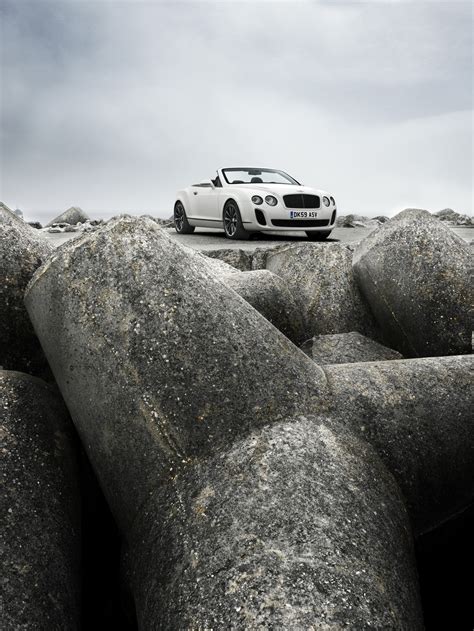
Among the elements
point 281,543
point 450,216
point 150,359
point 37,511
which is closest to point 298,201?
point 150,359

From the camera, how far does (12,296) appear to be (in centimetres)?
286

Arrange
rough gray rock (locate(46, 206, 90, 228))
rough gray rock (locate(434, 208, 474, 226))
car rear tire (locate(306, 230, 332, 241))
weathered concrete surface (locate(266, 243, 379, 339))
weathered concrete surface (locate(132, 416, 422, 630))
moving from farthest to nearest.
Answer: rough gray rock (locate(434, 208, 474, 226)) → rough gray rock (locate(46, 206, 90, 228)) → car rear tire (locate(306, 230, 332, 241)) → weathered concrete surface (locate(266, 243, 379, 339)) → weathered concrete surface (locate(132, 416, 422, 630))

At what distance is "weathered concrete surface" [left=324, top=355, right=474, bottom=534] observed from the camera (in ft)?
7.84

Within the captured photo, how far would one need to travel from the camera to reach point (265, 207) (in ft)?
32.2

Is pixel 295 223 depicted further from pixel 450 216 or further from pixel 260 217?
pixel 450 216

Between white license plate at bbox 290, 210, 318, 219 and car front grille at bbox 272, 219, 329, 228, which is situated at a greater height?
white license plate at bbox 290, 210, 318, 219

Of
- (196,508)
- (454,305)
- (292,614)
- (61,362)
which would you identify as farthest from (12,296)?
(454,305)

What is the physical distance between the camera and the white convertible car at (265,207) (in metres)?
9.88

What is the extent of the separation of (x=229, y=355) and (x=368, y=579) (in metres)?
0.80

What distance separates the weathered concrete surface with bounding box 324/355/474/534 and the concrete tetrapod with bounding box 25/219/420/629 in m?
0.09

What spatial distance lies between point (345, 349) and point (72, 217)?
12388 millimetres

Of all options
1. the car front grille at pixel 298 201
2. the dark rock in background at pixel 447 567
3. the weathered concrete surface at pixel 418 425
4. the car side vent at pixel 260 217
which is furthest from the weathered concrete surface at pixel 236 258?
the car front grille at pixel 298 201

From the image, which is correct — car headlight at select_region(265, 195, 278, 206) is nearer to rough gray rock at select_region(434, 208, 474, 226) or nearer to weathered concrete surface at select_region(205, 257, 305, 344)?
weathered concrete surface at select_region(205, 257, 305, 344)

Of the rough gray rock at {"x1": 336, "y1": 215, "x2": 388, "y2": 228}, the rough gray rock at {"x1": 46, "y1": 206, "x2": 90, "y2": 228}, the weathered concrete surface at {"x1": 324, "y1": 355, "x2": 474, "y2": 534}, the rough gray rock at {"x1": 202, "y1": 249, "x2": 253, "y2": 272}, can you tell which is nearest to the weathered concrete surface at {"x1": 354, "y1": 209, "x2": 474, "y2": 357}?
the weathered concrete surface at {"x1": 324, "y1": 355, "x2": 474, "y2": 534}
